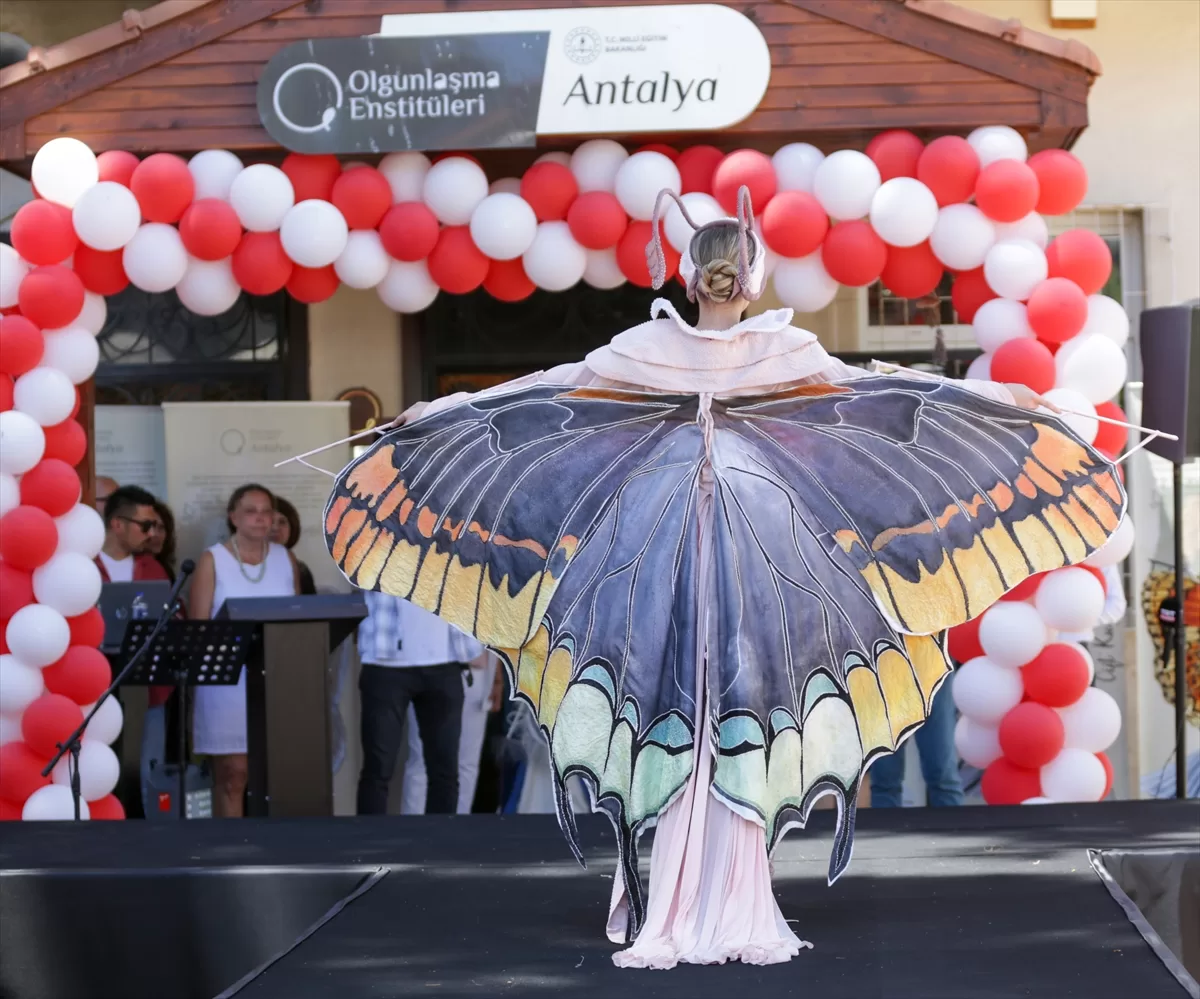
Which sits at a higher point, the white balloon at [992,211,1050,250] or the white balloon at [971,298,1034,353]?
the white balloon at [992,211,1050,250]

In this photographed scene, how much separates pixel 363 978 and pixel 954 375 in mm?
4550

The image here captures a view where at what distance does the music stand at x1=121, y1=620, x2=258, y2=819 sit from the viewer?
209 inches

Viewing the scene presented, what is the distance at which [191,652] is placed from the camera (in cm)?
533

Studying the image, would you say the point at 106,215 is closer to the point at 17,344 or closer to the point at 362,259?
the point at 17,344

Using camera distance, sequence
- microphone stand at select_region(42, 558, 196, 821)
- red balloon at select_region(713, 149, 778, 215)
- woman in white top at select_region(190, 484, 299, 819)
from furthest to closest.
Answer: woman in white top at select_region(190, 484, 299, 819) → red balloon at select_region(713, 149, 778, 215) → microphone stand at select_region(42, 558, 196, 821)

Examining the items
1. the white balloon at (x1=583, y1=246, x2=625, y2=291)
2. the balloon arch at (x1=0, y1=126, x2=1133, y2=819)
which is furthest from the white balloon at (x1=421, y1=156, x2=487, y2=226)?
the white balloon at (x1=583, y1=246, x2=625, y2=291)

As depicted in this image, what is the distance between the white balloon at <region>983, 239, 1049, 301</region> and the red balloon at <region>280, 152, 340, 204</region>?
7.14 feet

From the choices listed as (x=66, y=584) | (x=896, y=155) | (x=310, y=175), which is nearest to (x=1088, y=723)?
(x=896, y=155)

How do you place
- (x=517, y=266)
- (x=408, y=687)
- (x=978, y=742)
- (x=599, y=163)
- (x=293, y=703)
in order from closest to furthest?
(x=293, y=703), (x=978, y=742), (x=599, y=163), (x=517, y=266), (x=408, y=687)

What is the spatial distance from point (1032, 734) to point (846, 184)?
6.48 feet

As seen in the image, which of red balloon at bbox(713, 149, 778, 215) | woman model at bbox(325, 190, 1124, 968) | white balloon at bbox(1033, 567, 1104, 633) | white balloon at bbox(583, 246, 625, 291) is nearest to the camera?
woman model at bbox(325, 190, 1124, 968)

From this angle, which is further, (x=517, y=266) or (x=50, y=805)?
(x=517, y=266)

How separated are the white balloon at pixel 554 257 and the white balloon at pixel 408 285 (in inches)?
15.2

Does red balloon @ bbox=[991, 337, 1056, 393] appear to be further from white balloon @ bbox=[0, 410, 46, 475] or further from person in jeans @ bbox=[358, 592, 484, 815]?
white balloon @ bbox=[0, 410, 46, 475]
